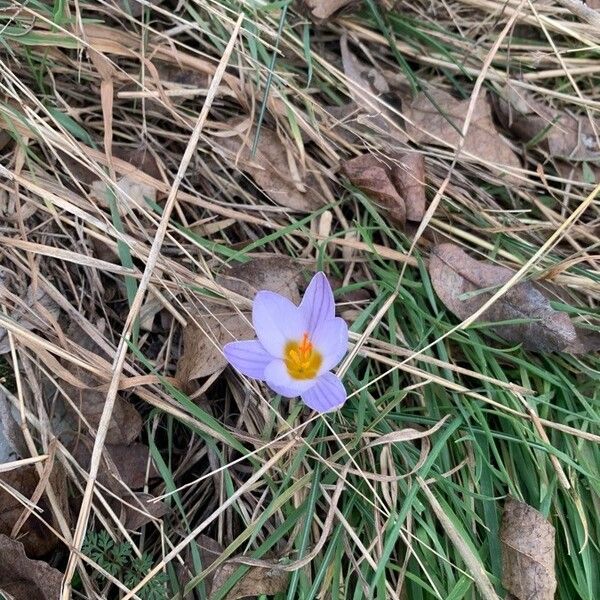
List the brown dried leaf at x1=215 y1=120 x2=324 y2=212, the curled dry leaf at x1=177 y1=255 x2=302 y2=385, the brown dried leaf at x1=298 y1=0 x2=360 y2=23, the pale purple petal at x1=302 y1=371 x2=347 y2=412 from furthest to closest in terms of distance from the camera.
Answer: the brown dried leaf at x1=298 y1=0 x2=360 y2=23 < the brown dried leaf at x1=215 y1=120 x2=324 y2=212 < the curled dry leaf at x1=177 y1=255 x2=302 y2=385 < the pale purple petal at x1=302 y1=371 x2=347 y2=412

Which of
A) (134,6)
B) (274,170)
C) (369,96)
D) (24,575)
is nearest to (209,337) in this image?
(274,170)

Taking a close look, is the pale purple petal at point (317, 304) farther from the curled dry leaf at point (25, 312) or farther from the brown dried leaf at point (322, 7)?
the brown dried leaf at point (322, 7)

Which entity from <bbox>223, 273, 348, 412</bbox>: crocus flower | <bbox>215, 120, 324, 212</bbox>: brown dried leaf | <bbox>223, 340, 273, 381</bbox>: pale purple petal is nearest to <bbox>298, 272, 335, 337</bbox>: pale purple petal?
<bbox>223, 273, 348, 412</bbox>: crocus flower

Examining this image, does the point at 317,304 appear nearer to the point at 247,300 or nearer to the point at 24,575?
the point at 247,300

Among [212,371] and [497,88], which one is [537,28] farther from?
[212,371]

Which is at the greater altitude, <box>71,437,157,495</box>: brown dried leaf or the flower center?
the flower center

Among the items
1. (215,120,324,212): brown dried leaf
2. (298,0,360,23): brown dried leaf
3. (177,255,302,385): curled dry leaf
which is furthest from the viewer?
(298,0,360,23): brown dried leaf

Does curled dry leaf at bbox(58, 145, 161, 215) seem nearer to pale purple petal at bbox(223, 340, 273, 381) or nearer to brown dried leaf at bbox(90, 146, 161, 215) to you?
brown dried leaf at bbox(90, 146, 161, 215)
